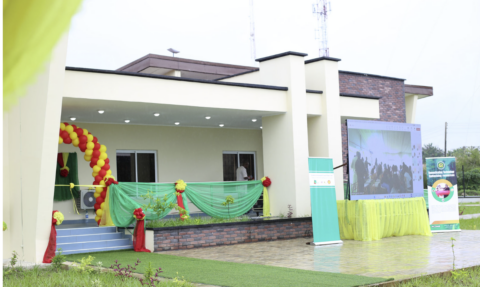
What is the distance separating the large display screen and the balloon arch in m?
6.32

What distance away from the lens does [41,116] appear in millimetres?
9180

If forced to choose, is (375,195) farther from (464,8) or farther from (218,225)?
(464,8)

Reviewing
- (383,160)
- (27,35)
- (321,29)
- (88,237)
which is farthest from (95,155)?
(321,29)

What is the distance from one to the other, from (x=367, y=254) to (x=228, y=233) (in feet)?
12.6

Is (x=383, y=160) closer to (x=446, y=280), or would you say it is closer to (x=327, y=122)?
(x=327, y=122)

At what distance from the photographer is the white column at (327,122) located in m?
15.2

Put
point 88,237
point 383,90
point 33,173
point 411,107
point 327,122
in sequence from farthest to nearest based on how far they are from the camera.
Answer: point 411,107, point 383,90, point 327,122, point 88,237, point 33,173

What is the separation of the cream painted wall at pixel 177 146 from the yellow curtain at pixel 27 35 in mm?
14476

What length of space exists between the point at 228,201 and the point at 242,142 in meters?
6.03

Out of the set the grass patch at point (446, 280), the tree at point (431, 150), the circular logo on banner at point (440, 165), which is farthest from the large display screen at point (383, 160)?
the tree at point (431, 150)

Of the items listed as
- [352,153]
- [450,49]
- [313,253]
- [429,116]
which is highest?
[450,49]

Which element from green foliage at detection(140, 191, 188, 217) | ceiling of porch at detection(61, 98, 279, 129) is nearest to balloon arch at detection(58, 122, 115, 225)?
ceiling of porch at detection(61, 98, 279, 129)

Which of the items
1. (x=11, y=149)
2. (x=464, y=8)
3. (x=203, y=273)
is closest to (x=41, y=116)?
(x=11, y=149)

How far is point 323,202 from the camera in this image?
40.0 feet
